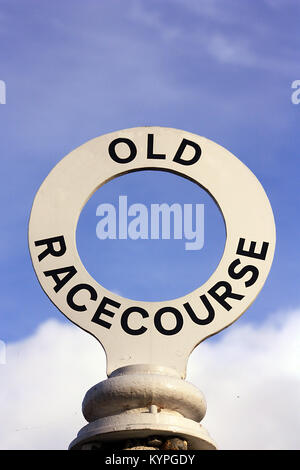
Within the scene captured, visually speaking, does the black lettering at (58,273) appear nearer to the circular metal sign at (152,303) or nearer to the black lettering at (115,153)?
the circular metal sign at (152,303)

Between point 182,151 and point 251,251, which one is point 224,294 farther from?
point 182,151

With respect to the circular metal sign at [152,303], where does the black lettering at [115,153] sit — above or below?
above

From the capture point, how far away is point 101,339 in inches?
390

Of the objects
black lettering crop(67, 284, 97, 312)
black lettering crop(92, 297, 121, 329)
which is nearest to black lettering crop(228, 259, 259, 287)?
black lettering crop(92, 297, 121, 329)

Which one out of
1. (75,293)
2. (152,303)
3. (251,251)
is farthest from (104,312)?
(251,251)

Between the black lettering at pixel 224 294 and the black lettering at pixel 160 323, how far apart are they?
347mm

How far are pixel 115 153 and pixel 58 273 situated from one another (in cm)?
131

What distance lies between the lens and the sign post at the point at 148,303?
923 centimetres

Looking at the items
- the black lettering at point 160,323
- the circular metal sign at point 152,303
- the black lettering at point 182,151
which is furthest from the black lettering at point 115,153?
the black lettering at point 160,323

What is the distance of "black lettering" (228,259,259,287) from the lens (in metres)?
10.1

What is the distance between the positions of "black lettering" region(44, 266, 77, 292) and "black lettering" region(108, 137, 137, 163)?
118cm

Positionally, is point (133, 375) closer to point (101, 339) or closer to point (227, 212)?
point (101, 339)

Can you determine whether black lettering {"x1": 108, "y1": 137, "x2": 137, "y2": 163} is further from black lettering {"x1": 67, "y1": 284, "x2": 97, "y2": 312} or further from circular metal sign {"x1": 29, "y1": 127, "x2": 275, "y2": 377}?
black lettering {"x1": 67, "y1": 284, "x2": 97, "y2": 312}
